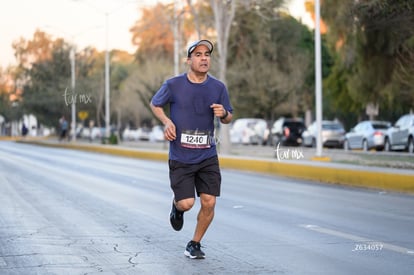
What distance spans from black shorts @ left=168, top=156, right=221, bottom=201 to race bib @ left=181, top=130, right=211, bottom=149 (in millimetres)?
177

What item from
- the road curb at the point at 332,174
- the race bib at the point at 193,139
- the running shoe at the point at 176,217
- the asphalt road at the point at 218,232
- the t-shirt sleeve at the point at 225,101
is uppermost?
the t-shirt sleeve at the point at 225,101

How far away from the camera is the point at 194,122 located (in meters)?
8.52

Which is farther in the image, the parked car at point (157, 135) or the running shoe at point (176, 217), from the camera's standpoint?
the parked car at point (157, 135)

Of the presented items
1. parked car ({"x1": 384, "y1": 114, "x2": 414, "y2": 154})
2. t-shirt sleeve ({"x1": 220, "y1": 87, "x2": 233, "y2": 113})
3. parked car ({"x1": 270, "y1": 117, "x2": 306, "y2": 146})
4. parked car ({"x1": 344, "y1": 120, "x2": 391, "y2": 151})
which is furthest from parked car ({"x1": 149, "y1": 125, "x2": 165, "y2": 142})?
t-shirt sleeve ({"x1": 220, "y1": 87, "x2": 233, "y2": 113})

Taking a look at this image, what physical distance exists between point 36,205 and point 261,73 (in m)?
42.9

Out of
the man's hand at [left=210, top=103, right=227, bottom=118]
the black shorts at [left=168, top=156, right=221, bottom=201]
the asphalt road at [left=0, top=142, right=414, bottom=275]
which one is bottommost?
the asphalt road at [left=0, top=142, right=414, bottom=275]

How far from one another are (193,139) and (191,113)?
0.25 meters

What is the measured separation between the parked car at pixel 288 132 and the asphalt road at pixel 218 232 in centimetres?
2704

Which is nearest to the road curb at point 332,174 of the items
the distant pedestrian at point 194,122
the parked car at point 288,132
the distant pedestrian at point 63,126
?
the distant pedestrian at point 194,122

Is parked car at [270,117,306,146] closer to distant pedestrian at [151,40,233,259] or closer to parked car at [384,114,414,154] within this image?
parked car at [384,114,414,154]

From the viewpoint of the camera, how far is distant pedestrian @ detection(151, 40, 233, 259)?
849 centimetres

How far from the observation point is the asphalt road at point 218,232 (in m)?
8.34

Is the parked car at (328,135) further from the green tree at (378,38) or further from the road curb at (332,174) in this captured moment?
the road curb at (332,174)

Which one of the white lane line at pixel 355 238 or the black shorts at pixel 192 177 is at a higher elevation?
the black shorts at pixel 192 177
